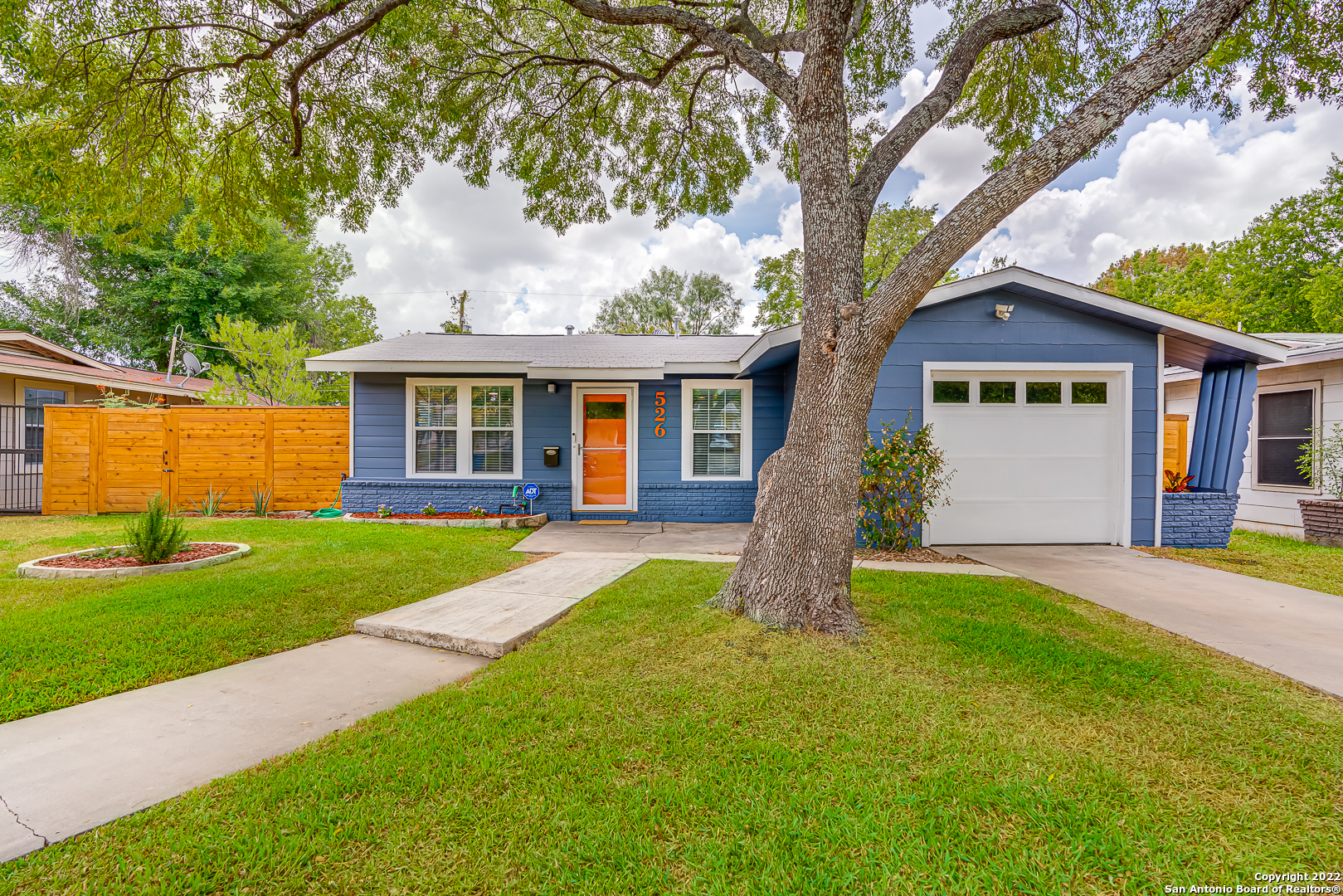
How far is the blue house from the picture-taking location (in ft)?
20.5

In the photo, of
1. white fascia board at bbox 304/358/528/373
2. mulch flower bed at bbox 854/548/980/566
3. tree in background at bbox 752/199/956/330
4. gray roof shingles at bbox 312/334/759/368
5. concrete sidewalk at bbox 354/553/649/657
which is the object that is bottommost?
concrete sidewalk at bbox 354/553/649/657

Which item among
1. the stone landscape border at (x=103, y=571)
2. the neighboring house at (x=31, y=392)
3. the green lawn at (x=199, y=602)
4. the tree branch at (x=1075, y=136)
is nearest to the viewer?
the green lawn at (x=199, y=602)

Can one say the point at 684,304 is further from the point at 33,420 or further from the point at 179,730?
the point at 179,730

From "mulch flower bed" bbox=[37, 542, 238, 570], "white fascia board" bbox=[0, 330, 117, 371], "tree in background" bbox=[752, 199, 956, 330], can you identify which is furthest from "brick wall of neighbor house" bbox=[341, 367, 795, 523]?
"tree in background" bbox=[752, 199, 956, 330]

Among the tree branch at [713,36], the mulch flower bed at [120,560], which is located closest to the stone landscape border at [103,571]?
the mulch flower bed at [120,560]

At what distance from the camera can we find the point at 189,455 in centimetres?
823

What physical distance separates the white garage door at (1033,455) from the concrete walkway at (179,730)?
583cm

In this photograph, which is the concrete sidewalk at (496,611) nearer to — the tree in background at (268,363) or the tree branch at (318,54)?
the tree branch at (318,54)

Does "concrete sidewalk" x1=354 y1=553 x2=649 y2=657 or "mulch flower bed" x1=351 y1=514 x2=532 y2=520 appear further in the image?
"mulch flower bed" x1=351 y1=514 x2=532 y2=520

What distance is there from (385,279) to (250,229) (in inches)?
793

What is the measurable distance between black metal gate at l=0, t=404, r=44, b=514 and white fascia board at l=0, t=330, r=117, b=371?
4.79ft

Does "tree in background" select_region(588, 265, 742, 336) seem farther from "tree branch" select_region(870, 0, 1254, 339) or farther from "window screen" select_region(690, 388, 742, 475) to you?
"tree branch" select_region(870, 0, 1254, 339)

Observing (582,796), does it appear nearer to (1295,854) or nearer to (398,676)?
(398,676)

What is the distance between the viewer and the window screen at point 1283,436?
739 cm
